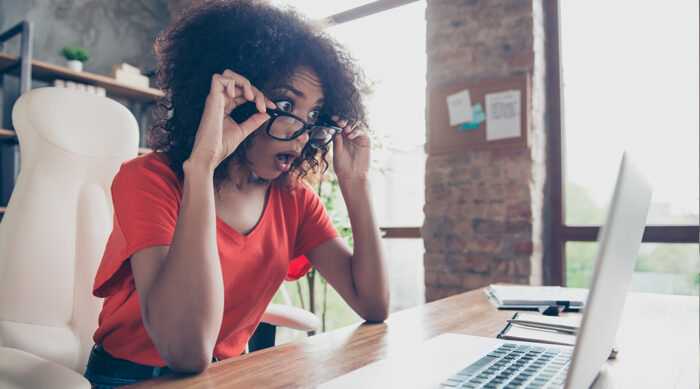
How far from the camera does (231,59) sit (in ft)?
3.55

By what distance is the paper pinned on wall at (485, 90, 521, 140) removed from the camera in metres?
2.35

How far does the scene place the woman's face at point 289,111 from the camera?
3.50 feet

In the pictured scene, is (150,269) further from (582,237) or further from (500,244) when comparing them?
(582,237)

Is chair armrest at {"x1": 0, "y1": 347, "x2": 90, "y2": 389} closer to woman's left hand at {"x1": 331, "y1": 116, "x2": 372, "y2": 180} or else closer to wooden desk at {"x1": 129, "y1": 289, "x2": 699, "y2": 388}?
wooden desk at {"x1": 129, "y1": 289, "x2": 699, "y2": 388}

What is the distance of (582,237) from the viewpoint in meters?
2.39

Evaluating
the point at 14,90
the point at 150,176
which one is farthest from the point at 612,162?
the point at 14,90

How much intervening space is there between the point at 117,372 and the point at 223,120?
527mm

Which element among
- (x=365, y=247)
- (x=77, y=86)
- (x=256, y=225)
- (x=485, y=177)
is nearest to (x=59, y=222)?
(x=256, y=225)

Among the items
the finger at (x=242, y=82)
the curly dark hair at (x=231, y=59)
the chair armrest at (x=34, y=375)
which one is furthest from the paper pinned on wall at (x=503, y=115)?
the chair armrest at (x=34, y=375)

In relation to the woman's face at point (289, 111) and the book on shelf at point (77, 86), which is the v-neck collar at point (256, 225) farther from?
the book on shelf at point (77, 86)

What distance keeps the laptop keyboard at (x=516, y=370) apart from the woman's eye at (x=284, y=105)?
65 cm

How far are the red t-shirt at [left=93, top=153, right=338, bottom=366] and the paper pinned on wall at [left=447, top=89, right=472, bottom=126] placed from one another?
4.72 ft

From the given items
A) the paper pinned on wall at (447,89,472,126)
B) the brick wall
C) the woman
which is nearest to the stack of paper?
the woman

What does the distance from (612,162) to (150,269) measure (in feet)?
7.66
